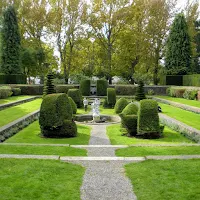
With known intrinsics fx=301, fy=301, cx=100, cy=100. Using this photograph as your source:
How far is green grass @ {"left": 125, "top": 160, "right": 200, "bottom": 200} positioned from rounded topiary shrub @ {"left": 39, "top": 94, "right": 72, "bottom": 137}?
4.94 meters

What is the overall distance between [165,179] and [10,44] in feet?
112

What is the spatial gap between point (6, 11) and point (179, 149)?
109 ft

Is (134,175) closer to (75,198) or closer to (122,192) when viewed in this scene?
(122,192)

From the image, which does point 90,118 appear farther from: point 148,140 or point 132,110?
point 148,140

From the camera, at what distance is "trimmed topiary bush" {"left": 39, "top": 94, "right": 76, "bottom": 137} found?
10656mm

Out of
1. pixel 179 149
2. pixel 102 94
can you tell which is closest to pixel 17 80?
pixel 102 94

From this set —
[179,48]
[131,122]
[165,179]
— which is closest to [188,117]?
[131,122]

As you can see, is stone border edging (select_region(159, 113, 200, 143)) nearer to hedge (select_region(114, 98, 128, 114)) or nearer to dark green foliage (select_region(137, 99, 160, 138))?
dark green foliage (select_region(137, 99, 160, 138))

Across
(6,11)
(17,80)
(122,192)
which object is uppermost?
(6,11)

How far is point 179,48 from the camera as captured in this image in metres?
35.8

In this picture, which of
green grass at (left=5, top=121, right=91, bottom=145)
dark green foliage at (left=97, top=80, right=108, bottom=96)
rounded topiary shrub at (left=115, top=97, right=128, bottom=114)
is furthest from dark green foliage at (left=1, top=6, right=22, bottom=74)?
green grass at (left=5, top=121, right=91, bottom=145)

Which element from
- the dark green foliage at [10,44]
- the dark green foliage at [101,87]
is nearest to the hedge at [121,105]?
the dark green foliage at [101,87]

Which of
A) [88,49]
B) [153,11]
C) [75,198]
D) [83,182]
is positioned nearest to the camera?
[75,198]

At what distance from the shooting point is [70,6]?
39.5 m
